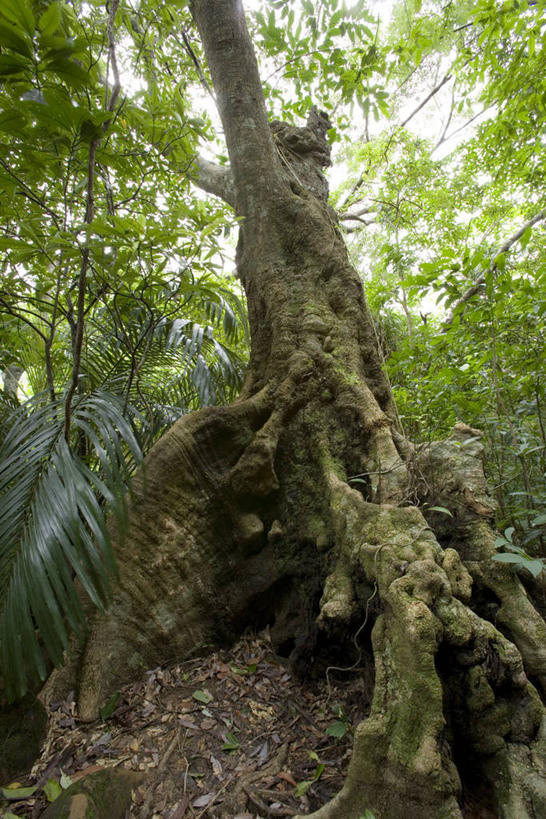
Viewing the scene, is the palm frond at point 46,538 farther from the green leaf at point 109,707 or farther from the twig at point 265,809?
the twig at point 265,809

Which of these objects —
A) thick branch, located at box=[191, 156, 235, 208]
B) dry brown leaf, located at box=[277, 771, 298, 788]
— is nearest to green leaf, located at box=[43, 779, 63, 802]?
dry brown leaf, located at box=[277, 771, 298, 788]

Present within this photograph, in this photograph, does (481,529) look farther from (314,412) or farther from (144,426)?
(144,426)

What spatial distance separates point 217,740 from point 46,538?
101 centimetres

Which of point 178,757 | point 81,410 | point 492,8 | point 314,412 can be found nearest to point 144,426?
point 81,410

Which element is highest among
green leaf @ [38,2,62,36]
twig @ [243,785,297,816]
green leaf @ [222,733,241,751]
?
green leaf @ [38,2,62,36]

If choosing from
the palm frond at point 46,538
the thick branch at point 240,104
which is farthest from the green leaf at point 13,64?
the thick branch at point 240,104

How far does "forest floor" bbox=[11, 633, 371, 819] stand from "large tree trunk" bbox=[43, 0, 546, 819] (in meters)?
0.11

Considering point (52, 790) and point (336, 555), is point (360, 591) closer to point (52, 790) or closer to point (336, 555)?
point (336, 555)

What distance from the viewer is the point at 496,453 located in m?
2.63

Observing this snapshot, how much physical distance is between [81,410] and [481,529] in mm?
1748

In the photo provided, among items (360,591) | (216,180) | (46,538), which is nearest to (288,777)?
(360,591)

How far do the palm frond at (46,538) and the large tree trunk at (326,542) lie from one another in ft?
1.29

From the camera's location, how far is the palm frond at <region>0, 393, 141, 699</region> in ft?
4.20

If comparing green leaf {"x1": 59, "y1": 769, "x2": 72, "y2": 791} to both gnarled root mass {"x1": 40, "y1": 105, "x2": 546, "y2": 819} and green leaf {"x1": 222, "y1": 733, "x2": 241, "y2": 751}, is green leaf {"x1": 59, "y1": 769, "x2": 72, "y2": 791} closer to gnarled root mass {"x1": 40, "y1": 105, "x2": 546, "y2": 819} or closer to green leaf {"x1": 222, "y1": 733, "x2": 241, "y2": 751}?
gnarled root mass {"x1": 40, "y1": 105, "x2": 546, "y2": 819}
